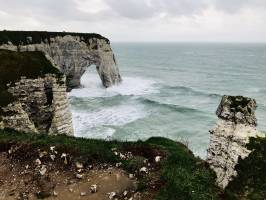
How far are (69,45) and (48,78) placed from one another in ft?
166

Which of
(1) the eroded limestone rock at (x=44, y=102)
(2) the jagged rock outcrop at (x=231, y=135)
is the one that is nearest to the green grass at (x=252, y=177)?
(2) the jagged rock outcrop at (x=231, y=135)

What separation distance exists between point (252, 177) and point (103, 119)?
43.3 m

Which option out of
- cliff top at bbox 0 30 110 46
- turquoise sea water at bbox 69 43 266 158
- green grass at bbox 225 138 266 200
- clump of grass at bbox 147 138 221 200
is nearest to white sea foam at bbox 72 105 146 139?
turquoise sea water at bbox 69 43 266 158

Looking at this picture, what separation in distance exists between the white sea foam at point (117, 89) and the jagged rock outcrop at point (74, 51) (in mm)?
2316

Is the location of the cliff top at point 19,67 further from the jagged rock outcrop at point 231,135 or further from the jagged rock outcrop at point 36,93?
A: the jagged rock outcrop at point 231,135

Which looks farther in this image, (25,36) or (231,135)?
(25,36)

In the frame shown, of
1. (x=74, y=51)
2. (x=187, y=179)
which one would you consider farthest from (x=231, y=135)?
(x=74, y=51)

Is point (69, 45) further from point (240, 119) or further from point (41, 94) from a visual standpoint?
point (240, 119)

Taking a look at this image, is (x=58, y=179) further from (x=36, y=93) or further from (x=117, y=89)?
(x=117, y=89)

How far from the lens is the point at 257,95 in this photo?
268 feet

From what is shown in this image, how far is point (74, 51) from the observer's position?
83.9 m

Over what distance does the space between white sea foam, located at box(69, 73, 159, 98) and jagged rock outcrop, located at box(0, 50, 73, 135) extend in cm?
4570

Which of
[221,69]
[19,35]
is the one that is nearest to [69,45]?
[19,35]

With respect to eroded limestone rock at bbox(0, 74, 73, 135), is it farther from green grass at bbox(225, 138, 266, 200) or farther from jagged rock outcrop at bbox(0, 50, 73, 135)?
green grass at bbox(225, 138, 266, 200)
